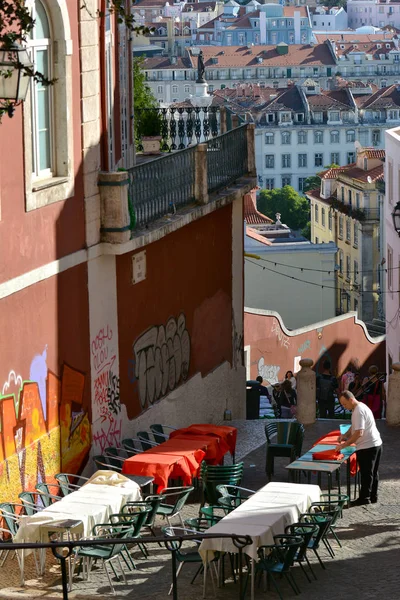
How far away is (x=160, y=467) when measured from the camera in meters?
14.9

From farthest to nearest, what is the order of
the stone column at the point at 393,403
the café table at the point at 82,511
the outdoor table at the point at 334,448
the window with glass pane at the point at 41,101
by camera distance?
the stone column at the point at 393,403 < the outdoor table at the point at 334,448 < the window with glass pane at the point at 41,101 < the café table at the point at 82,511

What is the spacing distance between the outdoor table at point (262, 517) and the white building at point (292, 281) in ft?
121

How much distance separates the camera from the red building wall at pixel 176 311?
17391mm

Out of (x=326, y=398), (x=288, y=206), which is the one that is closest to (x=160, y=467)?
(x=326, y=398)

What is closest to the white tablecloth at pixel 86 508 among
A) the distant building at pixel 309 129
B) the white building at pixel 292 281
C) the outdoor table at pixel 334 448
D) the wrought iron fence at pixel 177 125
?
the outdoor table at pixel 334 448

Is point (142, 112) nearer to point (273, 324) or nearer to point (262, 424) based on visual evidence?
point (262, 424)

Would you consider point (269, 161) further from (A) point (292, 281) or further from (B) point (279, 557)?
(B) point (279, 557)

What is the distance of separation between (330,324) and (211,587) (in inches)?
1243

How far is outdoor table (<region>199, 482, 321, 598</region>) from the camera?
11.7 metres

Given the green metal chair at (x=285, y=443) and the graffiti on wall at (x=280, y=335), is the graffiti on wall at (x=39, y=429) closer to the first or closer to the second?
the green metal chair at (x=285, y=443)

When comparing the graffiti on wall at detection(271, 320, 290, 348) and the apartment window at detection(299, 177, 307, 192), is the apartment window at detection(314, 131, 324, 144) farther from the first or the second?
the graffiti on wall at detection(271, 320, 290, 348)

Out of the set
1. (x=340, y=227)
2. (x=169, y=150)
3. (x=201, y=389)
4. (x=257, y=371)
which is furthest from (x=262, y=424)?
(x=340, y=227)

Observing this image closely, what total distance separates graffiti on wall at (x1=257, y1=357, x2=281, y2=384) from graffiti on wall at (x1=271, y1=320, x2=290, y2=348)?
727mm

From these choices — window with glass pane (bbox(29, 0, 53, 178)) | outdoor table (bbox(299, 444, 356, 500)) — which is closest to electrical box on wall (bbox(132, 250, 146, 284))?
window with glass pane (bbox(29, 0, 53, 178))
